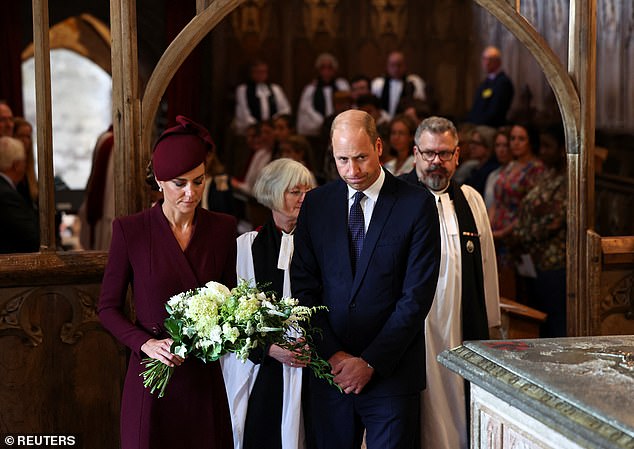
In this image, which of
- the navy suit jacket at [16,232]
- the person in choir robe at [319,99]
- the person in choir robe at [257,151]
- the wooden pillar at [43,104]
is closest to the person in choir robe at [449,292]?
the wooden pillar at [43,104]

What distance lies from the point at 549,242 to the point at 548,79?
1.98 metres

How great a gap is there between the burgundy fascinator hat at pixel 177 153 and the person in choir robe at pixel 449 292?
58.8 inches

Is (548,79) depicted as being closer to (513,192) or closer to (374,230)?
(374,230)

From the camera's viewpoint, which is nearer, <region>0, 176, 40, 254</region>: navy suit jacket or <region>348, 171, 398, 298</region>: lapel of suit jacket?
<region>348, 171, 398, 298</region>: lapel of suit jacket

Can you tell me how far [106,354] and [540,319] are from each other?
249cm

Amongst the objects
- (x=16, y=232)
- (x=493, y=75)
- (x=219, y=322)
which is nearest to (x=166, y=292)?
(x=219, y=322)

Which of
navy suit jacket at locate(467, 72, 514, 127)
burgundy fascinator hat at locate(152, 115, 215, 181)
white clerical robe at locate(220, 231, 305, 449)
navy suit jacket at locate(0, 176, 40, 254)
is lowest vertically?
white clerical robe at locate(220, 231, 305, 449)

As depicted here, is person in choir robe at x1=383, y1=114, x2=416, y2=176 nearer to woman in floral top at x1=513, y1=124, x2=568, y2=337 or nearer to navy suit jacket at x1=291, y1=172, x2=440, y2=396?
woman in floral top at x1=513, y1=124, x2=568, y2=337

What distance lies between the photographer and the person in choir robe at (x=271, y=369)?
179 inches

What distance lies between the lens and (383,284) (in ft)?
13.4

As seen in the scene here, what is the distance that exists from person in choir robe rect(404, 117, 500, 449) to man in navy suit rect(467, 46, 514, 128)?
568 cm

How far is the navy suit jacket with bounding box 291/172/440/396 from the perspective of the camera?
4.02 meters

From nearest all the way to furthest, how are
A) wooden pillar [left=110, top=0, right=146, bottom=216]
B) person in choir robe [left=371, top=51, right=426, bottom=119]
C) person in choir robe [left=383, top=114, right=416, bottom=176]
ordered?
1. wooden pillar [left=110, top=0, right=146, bottom=216]
2. person in choir robe [left=383, top=114, right=416, bottom=176]
3. person in choir robe [left=371, top=51, right=426, bottom=119]

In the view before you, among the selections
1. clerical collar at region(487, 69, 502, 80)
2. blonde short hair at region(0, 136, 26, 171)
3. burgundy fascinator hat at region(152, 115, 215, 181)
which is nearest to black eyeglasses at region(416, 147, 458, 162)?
burgundy fascinator hat at region(152, 115, 215, 181)
